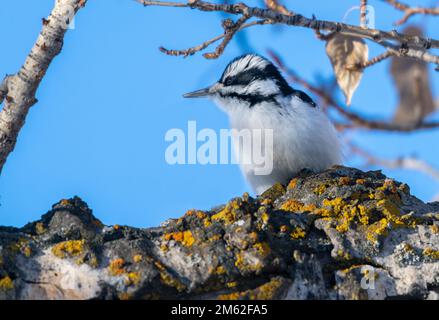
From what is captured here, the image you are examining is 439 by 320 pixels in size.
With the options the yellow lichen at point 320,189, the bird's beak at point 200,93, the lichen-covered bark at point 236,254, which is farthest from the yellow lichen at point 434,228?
the bird's beak at point 200,93

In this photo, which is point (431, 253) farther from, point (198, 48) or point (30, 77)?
point (30, 77)

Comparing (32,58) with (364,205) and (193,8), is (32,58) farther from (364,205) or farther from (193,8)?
(364,205)

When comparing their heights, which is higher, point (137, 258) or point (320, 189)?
point (320, 189)

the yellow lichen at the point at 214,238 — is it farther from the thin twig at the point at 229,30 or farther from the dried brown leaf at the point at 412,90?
the dried brown leaf at the point at 412,90

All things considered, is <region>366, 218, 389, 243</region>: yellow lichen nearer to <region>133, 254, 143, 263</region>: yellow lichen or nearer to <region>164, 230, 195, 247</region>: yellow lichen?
<region>164, 230, 195, 247</region>: yellow lichen

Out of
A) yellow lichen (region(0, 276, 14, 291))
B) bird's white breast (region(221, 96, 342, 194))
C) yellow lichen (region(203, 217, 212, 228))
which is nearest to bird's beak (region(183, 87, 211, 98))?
bird's white breast (region(221, 96, 342, 194))

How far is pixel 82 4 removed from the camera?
371 centimetres

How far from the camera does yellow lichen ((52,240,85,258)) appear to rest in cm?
333

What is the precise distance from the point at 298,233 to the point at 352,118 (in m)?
1.64

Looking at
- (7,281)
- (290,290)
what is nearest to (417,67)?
(290,290)

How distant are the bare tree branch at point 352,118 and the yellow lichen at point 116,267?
212cm

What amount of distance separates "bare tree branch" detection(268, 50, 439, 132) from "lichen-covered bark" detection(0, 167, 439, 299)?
827mm

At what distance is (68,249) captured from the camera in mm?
3346

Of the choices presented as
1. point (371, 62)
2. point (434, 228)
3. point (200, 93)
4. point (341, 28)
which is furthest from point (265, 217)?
point (200, 93)
